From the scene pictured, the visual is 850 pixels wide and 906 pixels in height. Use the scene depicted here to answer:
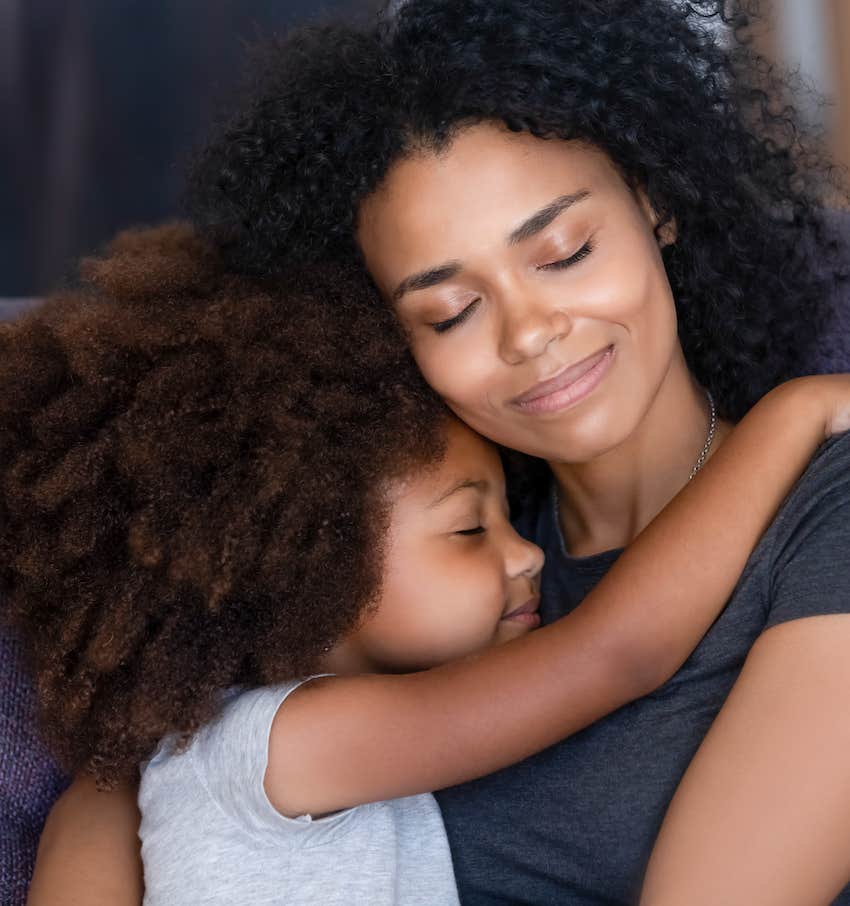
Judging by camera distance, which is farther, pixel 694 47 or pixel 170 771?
pixel 694 47

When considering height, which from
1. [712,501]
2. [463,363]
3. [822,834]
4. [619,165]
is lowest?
[822,834]

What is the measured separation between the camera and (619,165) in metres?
1.44

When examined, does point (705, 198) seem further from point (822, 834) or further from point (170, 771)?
point (170, 771)

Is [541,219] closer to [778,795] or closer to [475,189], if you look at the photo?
Answer: [475,189]

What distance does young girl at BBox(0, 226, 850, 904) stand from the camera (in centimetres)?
126

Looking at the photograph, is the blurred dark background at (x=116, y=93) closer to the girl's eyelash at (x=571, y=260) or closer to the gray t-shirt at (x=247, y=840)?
the girl's eyelash at (x=571, y=260)

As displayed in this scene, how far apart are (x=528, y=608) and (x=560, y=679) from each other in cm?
29

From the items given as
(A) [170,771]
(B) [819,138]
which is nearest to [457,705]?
(A) [170,771]

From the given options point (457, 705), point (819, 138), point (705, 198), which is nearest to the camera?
point (457, 705)

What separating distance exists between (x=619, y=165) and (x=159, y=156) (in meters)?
1.33

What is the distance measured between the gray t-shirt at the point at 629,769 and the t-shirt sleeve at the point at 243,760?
0.75ft

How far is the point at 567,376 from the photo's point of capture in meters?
1.36

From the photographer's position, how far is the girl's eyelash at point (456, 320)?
1366mm

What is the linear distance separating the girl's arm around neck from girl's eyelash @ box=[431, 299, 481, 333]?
11.9 inches
